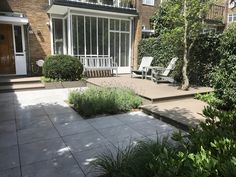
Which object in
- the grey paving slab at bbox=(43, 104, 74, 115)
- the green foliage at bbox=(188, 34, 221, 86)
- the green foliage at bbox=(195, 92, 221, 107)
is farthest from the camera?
the green foliage at bbox=(188, 34, 221, 86)

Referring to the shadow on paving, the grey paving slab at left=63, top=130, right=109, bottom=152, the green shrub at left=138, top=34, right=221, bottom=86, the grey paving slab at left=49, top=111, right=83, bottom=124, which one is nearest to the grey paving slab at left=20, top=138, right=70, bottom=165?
the grey paving slab at left=63, top=130, right=109, bottom=152

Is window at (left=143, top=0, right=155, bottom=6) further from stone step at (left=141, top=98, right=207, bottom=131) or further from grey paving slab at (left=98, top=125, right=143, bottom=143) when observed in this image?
grey paving slab at (left=98, top=125, right=143, bottom=143)

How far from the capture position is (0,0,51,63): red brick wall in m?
11.2

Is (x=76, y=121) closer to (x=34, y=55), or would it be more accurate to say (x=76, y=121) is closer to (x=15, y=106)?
(x=15, y=106)

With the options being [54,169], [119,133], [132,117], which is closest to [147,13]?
[132,117]

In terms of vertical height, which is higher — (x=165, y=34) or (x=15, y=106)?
(x=165, y=34)

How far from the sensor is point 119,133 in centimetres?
449

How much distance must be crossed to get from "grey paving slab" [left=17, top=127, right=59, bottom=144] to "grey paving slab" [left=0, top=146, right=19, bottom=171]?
1.07 feet

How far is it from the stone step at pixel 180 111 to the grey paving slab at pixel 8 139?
328cm

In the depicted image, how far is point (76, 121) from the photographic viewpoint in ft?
17.2

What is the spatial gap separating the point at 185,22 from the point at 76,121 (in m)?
5.29

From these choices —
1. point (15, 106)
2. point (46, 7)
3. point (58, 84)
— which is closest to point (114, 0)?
point (46, 7)

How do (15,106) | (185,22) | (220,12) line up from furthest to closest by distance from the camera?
(220,12) → (185,22) → (15,106)

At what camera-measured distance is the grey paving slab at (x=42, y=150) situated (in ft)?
11.2
